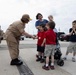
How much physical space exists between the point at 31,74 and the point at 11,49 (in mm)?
1860

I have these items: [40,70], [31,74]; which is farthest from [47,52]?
[31,74]

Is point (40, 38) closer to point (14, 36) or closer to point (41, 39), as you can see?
point (41, 39)

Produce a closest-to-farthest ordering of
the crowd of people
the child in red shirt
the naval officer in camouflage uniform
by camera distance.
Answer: the crowd of people
the naval officer in camouflage uniform
the child in red shirt

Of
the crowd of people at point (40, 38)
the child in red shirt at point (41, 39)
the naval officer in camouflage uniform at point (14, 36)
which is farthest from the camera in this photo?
the child in red shirt at point (41, 39)

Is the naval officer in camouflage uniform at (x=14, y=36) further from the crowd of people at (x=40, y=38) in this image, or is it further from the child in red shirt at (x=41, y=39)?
the child in red shirt at (x=41, y=39)

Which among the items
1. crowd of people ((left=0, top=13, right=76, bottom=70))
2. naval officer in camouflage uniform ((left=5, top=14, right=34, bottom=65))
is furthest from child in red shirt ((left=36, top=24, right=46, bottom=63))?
naval officer in camouflage uniform ((left=5, top=14, right=34, bottom=65))

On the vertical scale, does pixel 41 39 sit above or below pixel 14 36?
below

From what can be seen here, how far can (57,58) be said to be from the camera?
880cm

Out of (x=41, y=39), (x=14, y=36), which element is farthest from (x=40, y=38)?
(x=14, y=36)

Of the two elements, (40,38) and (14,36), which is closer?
(14,36)

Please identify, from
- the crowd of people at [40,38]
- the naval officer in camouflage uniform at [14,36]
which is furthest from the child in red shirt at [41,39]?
the naval officer in camouflage uniform at [14,36]

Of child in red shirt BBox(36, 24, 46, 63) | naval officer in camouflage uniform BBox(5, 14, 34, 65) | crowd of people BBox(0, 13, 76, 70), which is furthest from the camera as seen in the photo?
child in red shirt BBox(36, 24, 46, 63)

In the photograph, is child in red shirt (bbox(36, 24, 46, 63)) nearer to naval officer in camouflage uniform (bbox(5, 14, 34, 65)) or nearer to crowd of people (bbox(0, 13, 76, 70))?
crowd of people (bbox(0, 13, 76, 70))

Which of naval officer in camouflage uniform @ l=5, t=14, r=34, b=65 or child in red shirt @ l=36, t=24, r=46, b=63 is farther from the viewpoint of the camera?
child in red shirt @ l=36, t=24, r=46, b=63
